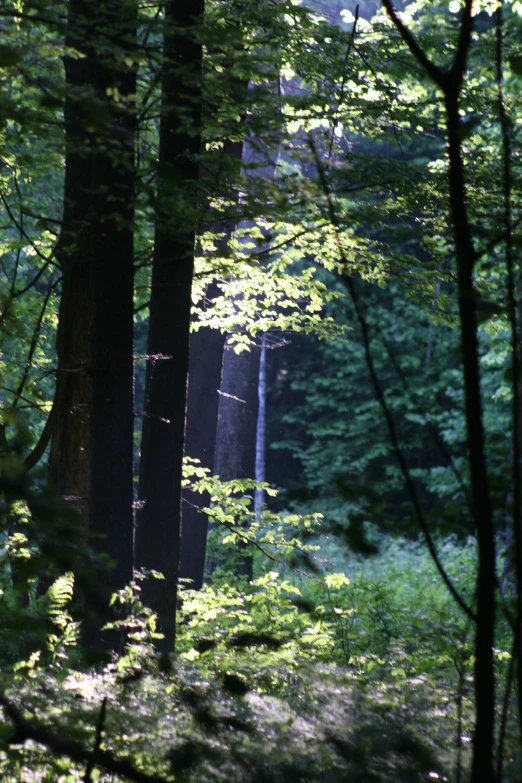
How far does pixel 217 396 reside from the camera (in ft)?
29.0

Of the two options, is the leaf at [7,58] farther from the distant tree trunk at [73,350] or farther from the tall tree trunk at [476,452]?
the distant tree trunk at [73,350]

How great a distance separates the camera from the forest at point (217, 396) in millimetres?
1758

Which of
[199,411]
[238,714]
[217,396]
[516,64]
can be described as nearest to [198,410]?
[199,411]

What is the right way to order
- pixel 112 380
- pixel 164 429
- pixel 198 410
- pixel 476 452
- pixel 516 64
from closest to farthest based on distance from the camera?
pixel 476 452, pixel 516 64, pixel 112 380, pixel 164 429, pixel 198 410

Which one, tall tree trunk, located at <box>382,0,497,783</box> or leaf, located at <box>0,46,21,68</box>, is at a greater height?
leaf, located at <box>0,46,21,68</box>

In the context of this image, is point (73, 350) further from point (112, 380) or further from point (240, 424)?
point (240, 424)

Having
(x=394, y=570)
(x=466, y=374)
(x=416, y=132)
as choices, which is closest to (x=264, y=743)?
(x=466, y=374)

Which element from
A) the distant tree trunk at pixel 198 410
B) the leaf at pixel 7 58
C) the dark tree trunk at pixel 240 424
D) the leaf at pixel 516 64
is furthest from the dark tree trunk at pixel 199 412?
the leaf at pixel 516 64

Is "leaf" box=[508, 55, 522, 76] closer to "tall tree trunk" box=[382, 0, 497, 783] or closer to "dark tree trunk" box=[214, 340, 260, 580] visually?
"tall tree trunk" box=[382, 0, 497, 783]

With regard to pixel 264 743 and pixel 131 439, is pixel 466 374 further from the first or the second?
pixel 131 439

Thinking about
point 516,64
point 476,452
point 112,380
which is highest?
point 516,64

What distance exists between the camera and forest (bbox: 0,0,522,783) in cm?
176

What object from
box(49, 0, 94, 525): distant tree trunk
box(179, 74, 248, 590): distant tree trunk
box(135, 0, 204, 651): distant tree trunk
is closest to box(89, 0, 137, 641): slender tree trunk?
box(135, 0, 204, 651): distant tree trunk

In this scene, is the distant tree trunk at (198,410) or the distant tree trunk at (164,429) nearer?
the distant tree trunk at (164,429)
